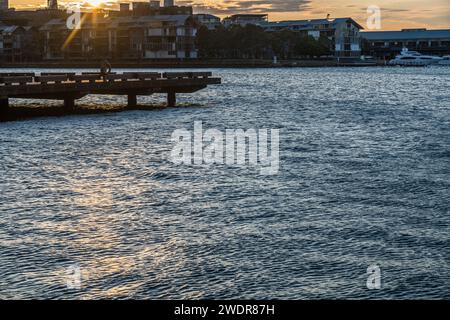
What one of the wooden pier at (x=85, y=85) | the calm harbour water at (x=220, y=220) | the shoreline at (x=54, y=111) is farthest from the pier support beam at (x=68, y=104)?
the calm harbour water at (x=220, y=220)

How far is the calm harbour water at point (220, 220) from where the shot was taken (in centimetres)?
1452

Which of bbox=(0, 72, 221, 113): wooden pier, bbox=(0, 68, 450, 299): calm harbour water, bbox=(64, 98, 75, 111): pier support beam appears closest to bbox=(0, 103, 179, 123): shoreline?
bbox=(64, 98, 75, 111): pier support beam

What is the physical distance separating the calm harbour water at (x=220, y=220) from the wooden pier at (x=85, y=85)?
6.81m

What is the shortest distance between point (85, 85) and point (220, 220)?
30945 millimetres

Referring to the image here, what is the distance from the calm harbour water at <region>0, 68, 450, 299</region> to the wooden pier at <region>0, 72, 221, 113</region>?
6806mm

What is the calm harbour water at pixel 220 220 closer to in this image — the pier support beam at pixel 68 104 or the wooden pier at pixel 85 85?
the wooden pier at pixel 85 85

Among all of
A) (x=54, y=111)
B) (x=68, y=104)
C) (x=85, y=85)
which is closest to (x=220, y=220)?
(x=85, y=85)

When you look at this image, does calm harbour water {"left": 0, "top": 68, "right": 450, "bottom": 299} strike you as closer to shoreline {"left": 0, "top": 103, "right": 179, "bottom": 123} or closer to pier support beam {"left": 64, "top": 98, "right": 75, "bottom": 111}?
shoreline {"left": 0, "top": 103, "right": 179, "bottom": 123}

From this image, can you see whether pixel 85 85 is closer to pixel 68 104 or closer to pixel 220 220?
pixel 68 104

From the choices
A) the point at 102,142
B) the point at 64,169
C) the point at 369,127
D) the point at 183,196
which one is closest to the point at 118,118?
the point at 102,142

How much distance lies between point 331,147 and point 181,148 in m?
6.93

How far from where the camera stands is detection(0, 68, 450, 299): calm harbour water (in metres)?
14.5

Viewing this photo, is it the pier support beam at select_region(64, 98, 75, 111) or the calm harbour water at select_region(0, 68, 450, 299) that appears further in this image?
the pier support beam at select_region(64, 98, 75, 111)

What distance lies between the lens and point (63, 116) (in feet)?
160
